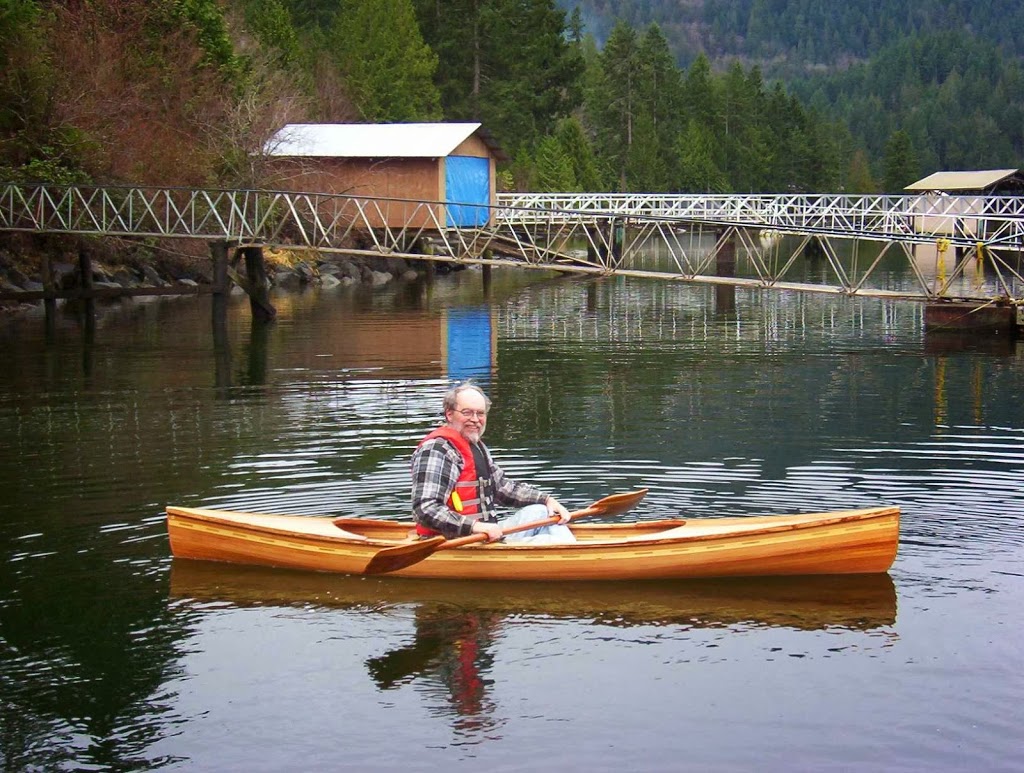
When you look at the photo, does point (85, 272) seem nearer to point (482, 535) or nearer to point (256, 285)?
point (256, 285)

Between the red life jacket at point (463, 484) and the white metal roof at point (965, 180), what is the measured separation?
249ft

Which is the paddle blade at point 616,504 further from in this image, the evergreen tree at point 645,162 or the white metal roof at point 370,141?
the evergreen tree at point 645,162

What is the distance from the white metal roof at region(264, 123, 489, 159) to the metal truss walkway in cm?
184

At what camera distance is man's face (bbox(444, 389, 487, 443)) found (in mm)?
11156

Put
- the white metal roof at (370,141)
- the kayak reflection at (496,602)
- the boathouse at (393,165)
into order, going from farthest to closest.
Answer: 1. the white metal roof at (370,141)
2. the boathouse at (393,165)
3. the kayak reflection at (496,602)

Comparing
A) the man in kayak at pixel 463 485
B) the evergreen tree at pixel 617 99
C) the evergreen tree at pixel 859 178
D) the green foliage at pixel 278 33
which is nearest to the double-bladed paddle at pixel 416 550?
the man in kayak at pixel 463 485

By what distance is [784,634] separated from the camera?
10.5m

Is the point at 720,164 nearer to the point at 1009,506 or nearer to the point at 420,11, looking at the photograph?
the point at 420,11

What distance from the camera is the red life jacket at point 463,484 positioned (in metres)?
11.2

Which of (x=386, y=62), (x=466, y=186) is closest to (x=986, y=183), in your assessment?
(x=386, y=62)

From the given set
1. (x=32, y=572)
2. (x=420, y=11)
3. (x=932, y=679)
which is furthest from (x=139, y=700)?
(x=420, y=11)

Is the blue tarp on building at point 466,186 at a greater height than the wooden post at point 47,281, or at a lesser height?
greater

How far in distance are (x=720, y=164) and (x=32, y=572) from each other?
116m

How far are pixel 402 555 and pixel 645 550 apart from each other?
75.3 inches
